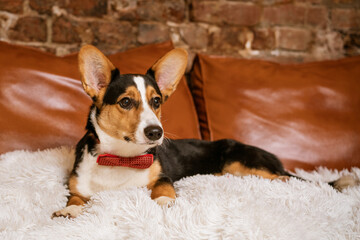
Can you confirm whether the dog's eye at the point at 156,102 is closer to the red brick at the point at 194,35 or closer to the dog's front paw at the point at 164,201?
the dog's front paw at the point at 164,201

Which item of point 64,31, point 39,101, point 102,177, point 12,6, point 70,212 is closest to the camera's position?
point 70,212

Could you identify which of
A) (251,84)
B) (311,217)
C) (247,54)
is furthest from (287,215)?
(247,54)

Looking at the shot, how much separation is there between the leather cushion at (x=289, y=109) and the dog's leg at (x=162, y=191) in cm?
71

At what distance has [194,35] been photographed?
2.35m

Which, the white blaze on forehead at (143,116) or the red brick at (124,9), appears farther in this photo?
the red brick at (124,9)

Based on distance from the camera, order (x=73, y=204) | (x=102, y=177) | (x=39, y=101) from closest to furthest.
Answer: (x=73, y=204) → (x=102, y=177) → (x=39, y=101)

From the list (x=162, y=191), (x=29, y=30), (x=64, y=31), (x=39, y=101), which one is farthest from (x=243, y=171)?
(x=29, y=30)

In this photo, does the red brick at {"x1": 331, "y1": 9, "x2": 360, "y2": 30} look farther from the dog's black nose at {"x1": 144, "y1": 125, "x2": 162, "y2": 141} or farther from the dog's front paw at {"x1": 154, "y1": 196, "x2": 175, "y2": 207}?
the dog's front paw at {"x1": 154, "y1": 196, "x2": 175, "y2": 207}

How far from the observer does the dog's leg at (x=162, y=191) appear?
111 cm

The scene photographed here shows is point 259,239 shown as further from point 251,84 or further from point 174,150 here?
point 251,84

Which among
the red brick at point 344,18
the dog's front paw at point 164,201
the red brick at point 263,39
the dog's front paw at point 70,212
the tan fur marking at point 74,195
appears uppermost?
the red brick at point 344,18

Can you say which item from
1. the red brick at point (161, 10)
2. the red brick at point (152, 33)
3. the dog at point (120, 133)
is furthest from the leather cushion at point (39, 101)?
the red brick at point (161, 10)

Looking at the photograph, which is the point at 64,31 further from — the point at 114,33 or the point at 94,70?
the point at 94,70

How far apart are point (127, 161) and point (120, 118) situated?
18 centimetres
